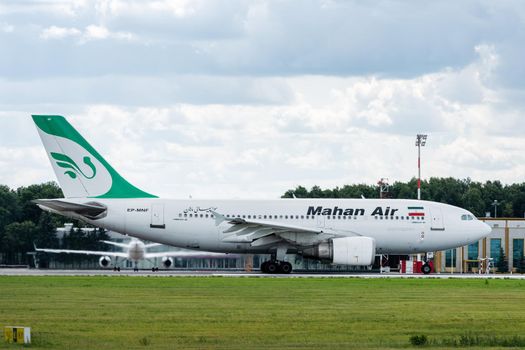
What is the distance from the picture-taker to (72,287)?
46906 millimetres

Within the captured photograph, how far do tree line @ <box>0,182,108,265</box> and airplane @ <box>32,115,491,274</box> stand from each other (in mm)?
19987

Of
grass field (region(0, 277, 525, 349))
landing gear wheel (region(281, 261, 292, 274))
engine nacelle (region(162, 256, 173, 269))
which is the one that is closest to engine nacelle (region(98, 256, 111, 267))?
engine nacelle (region(162, 256, 173, 269))

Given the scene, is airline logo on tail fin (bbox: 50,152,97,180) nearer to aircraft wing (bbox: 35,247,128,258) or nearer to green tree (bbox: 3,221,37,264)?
aircraft wing (bbox: 35,247,128,258)

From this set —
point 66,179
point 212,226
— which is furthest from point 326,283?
point 66,179

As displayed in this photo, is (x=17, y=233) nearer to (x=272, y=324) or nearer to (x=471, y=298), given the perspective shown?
(x=471, y=298)

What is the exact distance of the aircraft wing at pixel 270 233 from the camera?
2447 inches

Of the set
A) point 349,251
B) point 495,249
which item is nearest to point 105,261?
point 349,251

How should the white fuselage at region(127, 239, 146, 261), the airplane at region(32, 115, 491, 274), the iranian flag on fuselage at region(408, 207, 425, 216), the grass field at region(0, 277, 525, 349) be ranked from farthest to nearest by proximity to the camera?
the white fuselage at region(127, 239, 146, 261)
the iranian flag on fuselage at region(408, 207, 425, 216)
the airplane at region(32, 115, 491, 274)
the grass field at region(0, 277, 525, 349)

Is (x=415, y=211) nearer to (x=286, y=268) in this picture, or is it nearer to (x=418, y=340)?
(x=286, y=268)

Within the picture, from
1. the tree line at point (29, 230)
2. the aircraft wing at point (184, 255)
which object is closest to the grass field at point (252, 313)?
the aircraft wing at point (184, 255)

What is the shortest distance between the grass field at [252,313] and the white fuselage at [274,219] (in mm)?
12375

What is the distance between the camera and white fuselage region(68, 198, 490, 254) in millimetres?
64375

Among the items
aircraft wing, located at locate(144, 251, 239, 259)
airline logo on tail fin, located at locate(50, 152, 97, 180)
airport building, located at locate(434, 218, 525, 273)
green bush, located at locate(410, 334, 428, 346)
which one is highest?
airline logo on tail fin, located at locate(50, 152, 97, 180)

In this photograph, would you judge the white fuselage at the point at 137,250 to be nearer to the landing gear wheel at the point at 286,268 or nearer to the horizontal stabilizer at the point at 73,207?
the horizontal stabilizer at the point at 73,207
